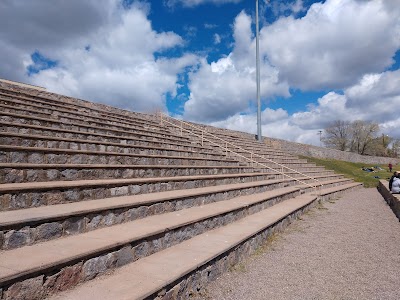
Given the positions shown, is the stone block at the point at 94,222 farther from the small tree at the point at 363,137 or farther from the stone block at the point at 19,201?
the small tree at the point at 363,137

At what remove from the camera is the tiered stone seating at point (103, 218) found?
2977 mm

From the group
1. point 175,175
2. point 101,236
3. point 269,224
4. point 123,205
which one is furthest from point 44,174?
point 269,224

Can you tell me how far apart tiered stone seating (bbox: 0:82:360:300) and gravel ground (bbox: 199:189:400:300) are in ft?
0.96

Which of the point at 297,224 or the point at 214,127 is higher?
the point at 214,127

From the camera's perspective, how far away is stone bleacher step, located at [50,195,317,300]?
291cm

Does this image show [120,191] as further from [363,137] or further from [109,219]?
[363,137]

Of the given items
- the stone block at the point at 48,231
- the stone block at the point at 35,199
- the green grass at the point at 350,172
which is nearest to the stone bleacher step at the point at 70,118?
the stone block at the point at 35,199

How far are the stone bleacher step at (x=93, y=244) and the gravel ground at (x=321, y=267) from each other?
923 millimetres

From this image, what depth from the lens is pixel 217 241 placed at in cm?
485

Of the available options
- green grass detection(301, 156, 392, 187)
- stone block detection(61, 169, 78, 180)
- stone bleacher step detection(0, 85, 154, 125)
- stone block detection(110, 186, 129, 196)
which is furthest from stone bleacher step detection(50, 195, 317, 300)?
green grass detection(301, 156, 392, 187)

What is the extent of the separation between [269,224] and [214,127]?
13267mm

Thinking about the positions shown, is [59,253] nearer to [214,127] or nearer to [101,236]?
[101,236]

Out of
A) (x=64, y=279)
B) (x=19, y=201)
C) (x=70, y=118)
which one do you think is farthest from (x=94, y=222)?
(x=70, y=118)

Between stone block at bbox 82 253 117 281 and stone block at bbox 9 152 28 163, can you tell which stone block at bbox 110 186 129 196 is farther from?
stone block at bbox 82 253 117 281
